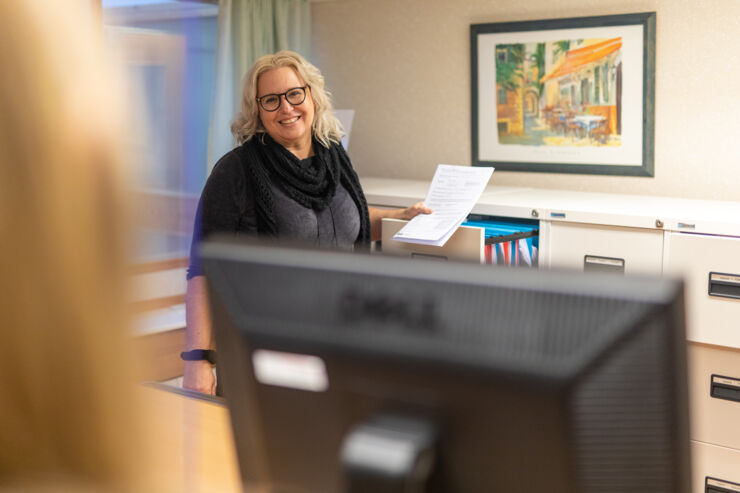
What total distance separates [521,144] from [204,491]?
2078 mm

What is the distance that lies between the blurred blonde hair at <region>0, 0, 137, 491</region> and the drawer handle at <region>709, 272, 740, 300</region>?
1.84 meters

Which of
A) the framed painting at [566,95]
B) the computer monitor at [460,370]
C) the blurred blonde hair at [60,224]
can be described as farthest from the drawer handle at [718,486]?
the blurred blonde hair at [60,224]

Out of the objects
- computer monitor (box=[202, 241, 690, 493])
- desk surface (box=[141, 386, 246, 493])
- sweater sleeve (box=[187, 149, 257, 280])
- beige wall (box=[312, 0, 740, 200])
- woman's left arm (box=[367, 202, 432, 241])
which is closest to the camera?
computer monitor (box=[202, 241, 690, 493])

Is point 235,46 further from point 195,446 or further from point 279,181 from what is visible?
point 195,446

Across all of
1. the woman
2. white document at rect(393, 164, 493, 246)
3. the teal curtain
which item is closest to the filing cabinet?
white document at rect(393, 164, 493, 246)

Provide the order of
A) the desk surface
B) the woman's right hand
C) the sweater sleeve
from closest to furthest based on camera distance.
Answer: the desk surface → the woman's right hand → the sweater sleeve

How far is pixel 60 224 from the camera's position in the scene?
1.24ft

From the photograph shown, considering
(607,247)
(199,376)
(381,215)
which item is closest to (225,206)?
(199,376)

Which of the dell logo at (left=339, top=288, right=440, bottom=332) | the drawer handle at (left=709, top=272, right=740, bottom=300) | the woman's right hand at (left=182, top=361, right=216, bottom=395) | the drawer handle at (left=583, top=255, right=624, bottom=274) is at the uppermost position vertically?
the dell logo at (left=339, top=288, right=440, bottom=332)

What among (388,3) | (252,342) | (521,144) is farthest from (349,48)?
(252,342)

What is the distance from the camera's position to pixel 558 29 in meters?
2.70

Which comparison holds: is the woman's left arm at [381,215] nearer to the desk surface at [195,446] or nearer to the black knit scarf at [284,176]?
the black knit scarf at [284,176]

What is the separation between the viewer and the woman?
1933 millimetres

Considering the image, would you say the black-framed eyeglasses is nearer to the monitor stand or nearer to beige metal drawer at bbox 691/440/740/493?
beige metal drawer at bbox 691/440/740/493
